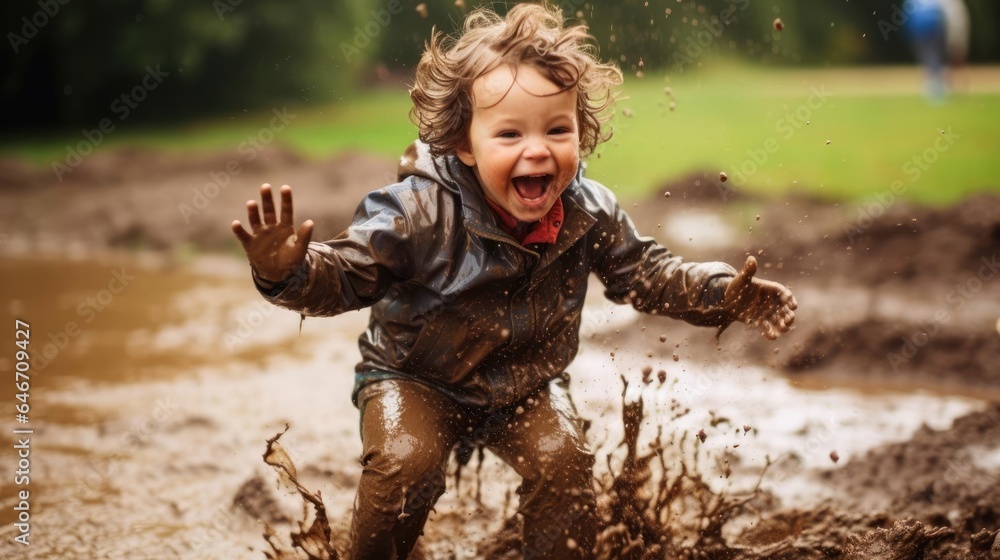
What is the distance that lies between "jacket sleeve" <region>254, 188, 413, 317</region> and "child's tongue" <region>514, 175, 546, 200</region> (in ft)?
0.95

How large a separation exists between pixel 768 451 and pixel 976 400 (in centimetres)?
128

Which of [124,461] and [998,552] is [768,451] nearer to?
[998,552]

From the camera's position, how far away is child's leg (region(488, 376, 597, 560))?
8.54ft

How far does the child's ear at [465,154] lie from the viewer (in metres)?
2.70

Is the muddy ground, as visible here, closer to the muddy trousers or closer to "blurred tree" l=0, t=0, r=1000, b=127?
the muddy trousers

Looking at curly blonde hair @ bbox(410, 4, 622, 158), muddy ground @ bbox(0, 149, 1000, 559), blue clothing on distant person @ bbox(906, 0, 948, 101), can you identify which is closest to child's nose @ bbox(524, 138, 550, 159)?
curly blonde hair @ bbox(410, 4, 622, 158)

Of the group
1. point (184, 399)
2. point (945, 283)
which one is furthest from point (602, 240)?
point (945, 283)

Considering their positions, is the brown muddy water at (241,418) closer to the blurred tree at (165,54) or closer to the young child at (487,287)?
the young child at (487,287)

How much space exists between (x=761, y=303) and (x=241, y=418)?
256 centimetres

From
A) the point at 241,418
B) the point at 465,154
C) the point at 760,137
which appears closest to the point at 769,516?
the point at 465,154

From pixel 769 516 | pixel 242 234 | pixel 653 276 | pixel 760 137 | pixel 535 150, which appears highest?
pixel 760 137

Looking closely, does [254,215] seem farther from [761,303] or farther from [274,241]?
[761,303]

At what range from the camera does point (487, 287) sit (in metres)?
2.66

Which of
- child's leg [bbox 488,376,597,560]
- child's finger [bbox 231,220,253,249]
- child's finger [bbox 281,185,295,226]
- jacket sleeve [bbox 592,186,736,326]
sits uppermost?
jacket sleeve [bbox 592,186,736,326]
